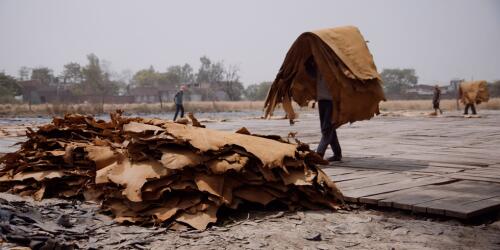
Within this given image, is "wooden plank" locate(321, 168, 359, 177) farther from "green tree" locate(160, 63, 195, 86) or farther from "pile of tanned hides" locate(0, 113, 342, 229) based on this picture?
"green tree" locate(160, 63, 195, 86)

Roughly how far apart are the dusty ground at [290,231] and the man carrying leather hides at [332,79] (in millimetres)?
2298

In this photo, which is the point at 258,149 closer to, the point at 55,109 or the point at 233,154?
the point at 233,154

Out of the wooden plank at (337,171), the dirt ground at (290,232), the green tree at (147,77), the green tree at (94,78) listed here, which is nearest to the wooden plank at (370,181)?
the wooden plank at (337,171)

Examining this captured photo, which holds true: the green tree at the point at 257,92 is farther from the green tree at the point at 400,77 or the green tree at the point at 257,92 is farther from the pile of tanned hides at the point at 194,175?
the pile of tanned hides at the point at 194,175

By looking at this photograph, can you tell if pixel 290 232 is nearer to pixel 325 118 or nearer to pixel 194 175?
pixel 194 175

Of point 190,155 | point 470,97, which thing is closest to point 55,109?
point 470,97

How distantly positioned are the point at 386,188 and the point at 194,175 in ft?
6.00

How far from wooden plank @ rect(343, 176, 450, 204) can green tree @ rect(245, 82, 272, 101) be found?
10841 cm

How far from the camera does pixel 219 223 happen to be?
135 inches

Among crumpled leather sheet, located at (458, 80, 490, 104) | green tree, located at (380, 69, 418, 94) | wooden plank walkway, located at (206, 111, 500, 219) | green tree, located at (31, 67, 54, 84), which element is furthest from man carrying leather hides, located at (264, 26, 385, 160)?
green tree, located at (380, 69, 418, 94)

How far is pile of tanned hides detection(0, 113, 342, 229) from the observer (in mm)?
3496

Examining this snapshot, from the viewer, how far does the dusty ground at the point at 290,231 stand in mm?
2945

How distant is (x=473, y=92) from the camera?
21969mm

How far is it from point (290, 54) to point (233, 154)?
3199 millimetres
